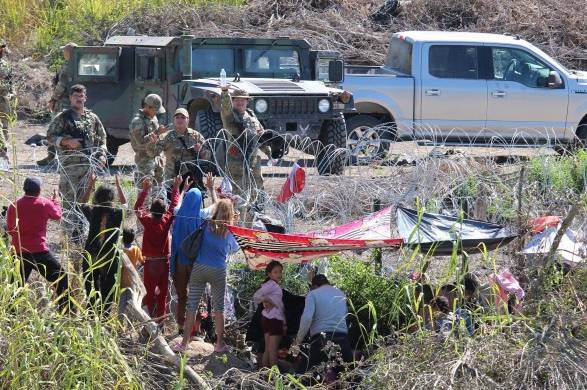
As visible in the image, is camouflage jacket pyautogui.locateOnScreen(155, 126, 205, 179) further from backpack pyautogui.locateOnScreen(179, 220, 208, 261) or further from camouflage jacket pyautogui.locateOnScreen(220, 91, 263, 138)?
backpack pyautogui.locateOnScreen(179, 220, 208, 261)

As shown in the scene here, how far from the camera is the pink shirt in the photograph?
8445 millimetres

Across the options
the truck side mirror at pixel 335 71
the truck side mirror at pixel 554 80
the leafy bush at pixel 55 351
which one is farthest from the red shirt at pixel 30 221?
the truck side mirror at pixel 554 80

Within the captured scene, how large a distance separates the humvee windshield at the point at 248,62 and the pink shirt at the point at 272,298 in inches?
248

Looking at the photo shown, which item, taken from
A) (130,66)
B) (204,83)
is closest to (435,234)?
(204,83)

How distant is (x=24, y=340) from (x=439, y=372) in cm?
250

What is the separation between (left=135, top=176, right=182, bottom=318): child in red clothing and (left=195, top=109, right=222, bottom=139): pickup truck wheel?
4.27 metres

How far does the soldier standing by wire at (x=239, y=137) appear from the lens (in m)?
10.8

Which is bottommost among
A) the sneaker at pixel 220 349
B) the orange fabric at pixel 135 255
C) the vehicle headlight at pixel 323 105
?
the sneaker at pixel 220 349

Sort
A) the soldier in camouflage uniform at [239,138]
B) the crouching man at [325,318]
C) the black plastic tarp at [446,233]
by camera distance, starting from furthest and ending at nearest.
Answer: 1. the soldier in camouflage uniform at [239,138]
2. the black plastic tarp at [446,233]
3. the crouching man at [325,318]

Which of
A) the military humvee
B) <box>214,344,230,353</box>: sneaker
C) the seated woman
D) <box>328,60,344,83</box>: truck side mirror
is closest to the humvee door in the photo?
the military humvee

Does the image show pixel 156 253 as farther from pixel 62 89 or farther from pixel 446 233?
pixel 62 89

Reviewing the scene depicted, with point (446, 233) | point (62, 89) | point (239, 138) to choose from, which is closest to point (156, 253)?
point (446, 233)

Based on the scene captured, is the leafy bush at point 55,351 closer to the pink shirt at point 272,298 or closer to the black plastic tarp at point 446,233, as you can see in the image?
the pink shirt at point 272,298

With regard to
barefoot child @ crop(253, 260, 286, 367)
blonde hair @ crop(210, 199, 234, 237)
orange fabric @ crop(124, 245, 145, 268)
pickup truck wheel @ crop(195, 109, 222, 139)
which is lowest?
barefoot child @ crop(253, 260, 286, 367)
